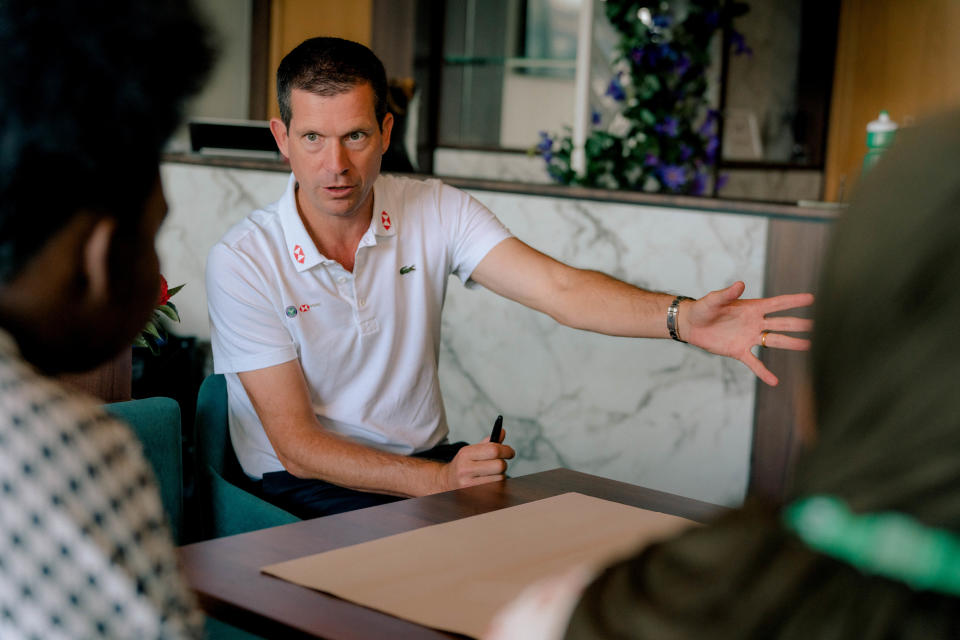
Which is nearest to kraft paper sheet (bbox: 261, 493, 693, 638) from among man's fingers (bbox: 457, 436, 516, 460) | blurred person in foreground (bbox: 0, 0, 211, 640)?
man's fingers (bbox: 457, 436, 516, 460)

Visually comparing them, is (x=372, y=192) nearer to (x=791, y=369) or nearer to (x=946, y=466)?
(x=791, y=369)

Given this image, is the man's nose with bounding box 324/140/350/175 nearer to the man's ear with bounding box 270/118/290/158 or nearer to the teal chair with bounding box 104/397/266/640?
the man's ear with bounding box 270/118/290/158

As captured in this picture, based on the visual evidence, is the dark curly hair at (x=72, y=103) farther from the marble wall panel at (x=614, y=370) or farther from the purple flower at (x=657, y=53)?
the purple flower at (x=657, y=53)

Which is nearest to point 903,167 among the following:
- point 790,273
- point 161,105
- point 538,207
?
point 161,105

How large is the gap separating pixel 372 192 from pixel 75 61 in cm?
156

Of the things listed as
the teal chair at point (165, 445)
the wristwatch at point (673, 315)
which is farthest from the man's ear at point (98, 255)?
the wristwatch at point (673, 315)

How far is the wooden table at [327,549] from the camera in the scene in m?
1.01

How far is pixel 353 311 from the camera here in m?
2.07

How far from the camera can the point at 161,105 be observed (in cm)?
70

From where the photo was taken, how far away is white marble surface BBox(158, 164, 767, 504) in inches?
99.4

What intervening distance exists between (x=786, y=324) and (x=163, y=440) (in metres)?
1.05

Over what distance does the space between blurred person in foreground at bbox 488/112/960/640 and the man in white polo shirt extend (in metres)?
1.28

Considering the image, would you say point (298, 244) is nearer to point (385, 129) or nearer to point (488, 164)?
point (385, 129)

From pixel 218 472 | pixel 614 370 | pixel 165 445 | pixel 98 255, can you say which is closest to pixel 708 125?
pixel 614 370
